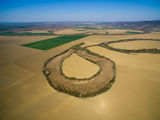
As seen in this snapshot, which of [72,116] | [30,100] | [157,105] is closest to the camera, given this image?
[72,116]

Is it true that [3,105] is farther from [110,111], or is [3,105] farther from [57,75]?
[110,111]

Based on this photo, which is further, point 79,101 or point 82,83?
point 82,83

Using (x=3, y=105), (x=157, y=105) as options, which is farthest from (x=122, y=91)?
(x=3, y=105)

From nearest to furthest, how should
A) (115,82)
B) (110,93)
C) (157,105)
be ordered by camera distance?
(157,105)
(110,93)
(115,82)

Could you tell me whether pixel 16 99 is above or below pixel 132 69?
below

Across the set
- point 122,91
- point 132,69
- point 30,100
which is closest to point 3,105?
point 30,100

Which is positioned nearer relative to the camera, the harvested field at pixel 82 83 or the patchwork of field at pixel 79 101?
the patchwork of field at pixel 79 101

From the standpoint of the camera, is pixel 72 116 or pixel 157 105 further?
pixel 157 105

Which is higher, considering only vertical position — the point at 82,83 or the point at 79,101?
the point at 82,83

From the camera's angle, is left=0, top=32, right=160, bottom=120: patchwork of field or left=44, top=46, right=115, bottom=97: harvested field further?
left=44, top=46, right=115, bottom=97: harvested field

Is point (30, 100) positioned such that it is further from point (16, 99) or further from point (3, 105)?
point (3, 105)
